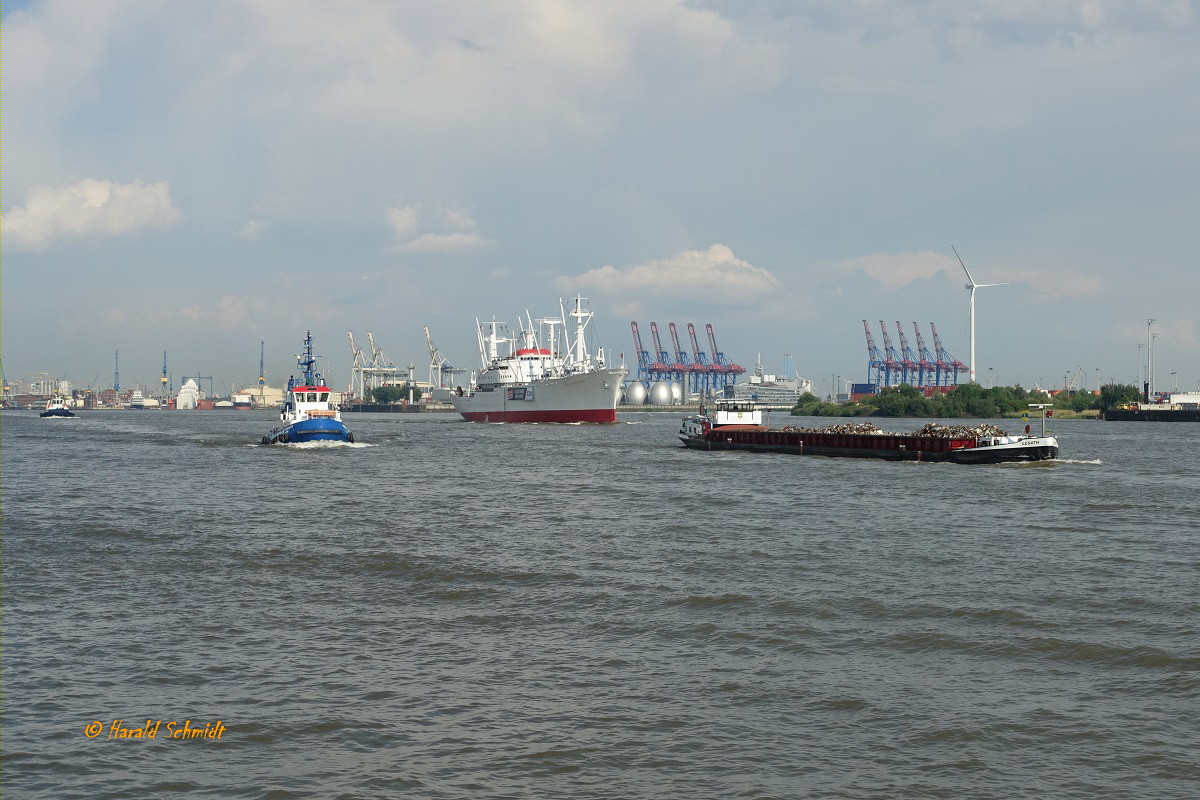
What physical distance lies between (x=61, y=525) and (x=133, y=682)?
21121 millimetres

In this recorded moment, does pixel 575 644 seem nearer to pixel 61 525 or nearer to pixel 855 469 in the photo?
pixel 61 525

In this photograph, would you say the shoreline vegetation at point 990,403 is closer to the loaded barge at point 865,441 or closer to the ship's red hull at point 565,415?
the ship's red hull at point 565,415

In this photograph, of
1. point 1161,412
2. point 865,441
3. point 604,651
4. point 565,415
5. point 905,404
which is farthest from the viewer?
point 905,404

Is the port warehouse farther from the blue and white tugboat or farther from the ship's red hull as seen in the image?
the ship's red hull

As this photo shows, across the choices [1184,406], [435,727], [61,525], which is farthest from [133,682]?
[1184,406]

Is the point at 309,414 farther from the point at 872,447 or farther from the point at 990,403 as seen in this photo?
the point at 990,403

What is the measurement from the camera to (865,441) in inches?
2793

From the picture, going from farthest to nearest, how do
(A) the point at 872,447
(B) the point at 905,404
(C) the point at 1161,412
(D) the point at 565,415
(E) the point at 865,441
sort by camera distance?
1. (B) the point at 905,404
2. (C) the point at 1161,412
3. (D) the point at 565,415
4. (E) the point at 865,441
5. (A) the point at 872,447

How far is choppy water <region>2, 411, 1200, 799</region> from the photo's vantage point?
11875mm

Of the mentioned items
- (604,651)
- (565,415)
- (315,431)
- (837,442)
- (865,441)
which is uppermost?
(565,415)

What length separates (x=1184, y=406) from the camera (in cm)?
17212

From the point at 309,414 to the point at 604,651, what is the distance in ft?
213

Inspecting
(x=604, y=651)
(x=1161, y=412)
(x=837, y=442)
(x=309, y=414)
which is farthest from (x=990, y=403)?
(x=604, y=651)

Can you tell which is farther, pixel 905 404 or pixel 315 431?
pixel 905 404
